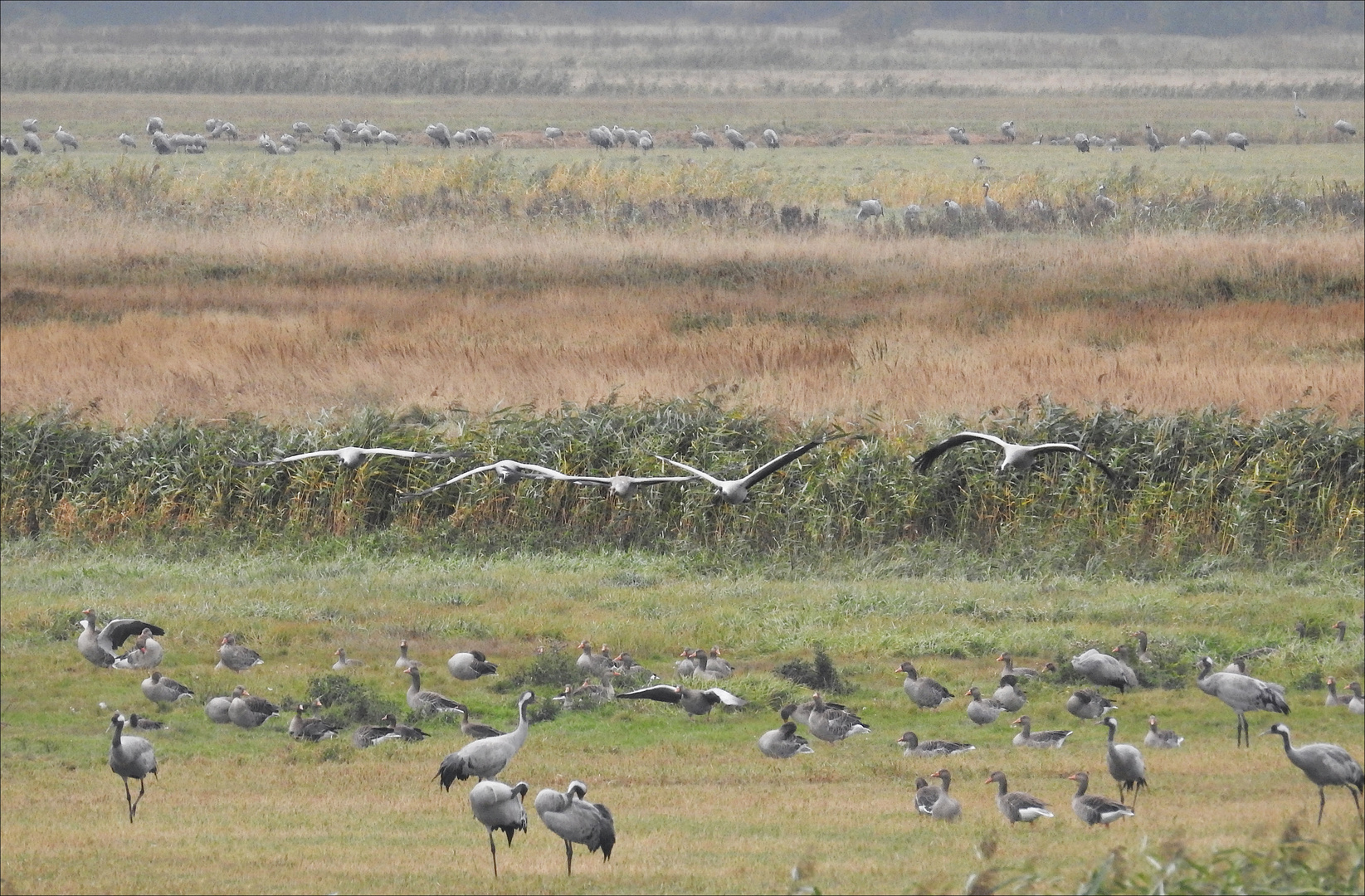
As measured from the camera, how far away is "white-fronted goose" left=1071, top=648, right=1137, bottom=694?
14.9m

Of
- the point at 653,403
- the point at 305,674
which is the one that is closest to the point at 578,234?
the point at 653,403

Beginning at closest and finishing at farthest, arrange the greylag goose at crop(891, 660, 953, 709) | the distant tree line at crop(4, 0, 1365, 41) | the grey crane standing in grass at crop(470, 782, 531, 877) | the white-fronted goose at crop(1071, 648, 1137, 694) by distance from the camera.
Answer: the grey crane standing in grass at crop(470, 782, 531, 877) < the greylag goose at crop(891, 660, 953, 709) < the white-fronted goose at crop(1071, 648, 1137, 694) < the distant tree line at crop(4, 0, 1365, 41)

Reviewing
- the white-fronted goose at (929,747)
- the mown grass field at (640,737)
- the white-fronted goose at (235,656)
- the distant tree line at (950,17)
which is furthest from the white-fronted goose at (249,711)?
the distant tree line at (950,17)

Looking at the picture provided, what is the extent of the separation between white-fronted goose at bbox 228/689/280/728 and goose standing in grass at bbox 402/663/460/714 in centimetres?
122

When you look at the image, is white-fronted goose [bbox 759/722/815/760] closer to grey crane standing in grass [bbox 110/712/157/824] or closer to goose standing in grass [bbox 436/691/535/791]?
goose standing in grass [bbox 436/691/535/791]

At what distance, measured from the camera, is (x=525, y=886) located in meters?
10.1

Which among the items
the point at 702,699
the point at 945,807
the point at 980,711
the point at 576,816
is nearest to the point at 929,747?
the point at 980,711

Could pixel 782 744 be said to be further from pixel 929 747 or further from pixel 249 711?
pixel 249 711

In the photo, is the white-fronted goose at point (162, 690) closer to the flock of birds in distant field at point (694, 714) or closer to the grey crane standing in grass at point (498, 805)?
the flock of birds in distant field at point (694, 714)

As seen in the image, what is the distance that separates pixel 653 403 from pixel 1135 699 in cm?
946

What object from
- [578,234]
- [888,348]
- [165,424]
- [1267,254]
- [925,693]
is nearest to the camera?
[925,693]

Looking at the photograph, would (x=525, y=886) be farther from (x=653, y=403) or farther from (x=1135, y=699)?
(x=653, y=403)

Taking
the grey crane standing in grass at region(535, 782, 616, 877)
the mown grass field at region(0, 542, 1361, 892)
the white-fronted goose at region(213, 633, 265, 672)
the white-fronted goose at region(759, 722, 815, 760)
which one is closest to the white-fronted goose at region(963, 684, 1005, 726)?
the mown grass field at region(0, 542, 1361, 892)

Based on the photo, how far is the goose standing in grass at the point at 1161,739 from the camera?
13.7 meters
